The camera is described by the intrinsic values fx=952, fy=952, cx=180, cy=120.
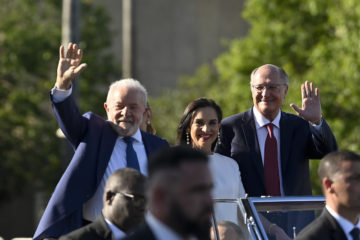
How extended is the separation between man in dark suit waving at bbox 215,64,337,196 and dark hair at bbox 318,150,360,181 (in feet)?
6.43

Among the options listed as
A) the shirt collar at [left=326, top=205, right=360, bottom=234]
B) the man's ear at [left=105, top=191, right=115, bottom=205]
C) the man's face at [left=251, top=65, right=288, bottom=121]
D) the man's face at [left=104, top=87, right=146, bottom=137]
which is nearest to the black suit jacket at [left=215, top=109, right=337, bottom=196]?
the man's face at [left=251, top=65, right=288, bottom=121]

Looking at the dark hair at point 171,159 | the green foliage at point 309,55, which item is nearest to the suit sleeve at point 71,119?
the dark hair at point 171,159

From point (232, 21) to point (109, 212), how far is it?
90.2ft

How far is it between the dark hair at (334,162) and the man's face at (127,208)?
932mm

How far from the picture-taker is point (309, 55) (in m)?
17.5

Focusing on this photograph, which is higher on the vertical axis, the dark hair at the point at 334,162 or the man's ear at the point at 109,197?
the dark hair at the point at 334,162

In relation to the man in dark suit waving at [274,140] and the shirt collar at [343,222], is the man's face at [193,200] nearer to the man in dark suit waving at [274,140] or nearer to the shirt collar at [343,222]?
the shirt collar at [343,222]

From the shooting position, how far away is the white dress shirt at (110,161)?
239 inches

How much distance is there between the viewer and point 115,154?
6305mm

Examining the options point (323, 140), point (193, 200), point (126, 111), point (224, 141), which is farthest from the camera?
point (224, 141)

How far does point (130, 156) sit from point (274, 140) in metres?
1.25

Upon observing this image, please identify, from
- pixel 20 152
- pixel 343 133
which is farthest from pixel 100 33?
pixel 343 133

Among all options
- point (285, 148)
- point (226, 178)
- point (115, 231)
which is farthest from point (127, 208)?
point (285, 148)

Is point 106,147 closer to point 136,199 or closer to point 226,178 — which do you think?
point 226,178
